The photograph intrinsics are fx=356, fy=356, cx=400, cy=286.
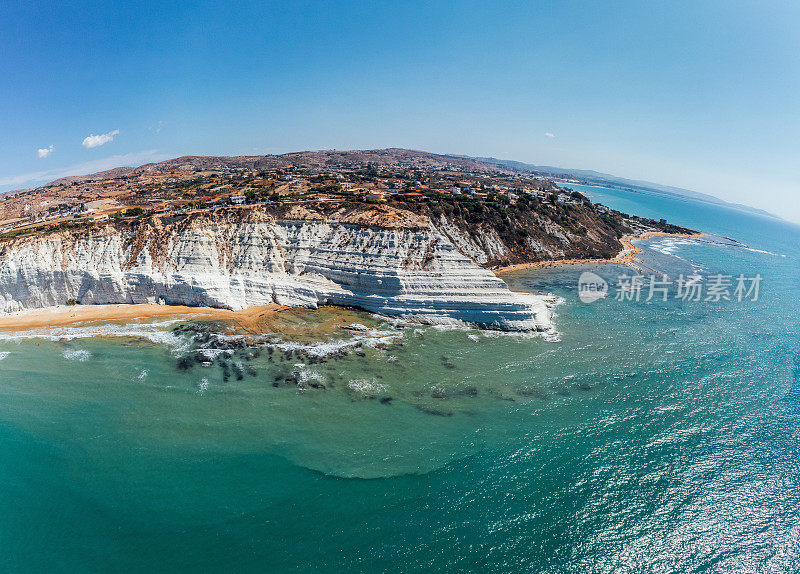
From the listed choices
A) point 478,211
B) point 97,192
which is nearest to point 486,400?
point 478,211

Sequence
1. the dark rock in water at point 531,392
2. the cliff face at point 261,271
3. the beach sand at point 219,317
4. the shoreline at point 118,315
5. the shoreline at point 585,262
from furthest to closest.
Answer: the shoreline at point 585,262 → the cliff face at point 261,271 → the shoreline at point 118,315 → the beach sand at point 219,317 → the dark rock in water at point 531,392

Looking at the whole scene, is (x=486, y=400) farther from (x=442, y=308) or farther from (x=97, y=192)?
(x=97, y=192)

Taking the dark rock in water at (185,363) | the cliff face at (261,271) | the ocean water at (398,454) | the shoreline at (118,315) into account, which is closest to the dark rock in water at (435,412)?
the ocean water at (398,454)

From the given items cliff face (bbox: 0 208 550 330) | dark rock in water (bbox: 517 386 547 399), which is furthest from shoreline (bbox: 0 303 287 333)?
dark rock in water (bbox: 517 386 547 399)

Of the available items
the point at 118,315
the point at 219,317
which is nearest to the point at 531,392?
the point at 219,317

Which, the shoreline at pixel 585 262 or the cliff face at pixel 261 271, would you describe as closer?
the cliff face at pixel 261 271

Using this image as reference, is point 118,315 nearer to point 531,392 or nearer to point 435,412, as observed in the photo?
point 435,412

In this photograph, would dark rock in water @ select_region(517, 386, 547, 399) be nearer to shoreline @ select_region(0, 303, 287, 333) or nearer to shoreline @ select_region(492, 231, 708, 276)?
shoreline @ select_region(0, 303, 287, 333)

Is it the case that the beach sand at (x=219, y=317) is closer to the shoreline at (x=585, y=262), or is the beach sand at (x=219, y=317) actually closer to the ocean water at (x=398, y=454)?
the ocean water at (x=398, y=454)
